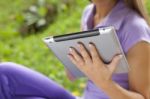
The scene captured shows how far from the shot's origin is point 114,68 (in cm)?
143

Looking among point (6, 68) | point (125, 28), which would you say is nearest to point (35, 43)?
point (6, 68)

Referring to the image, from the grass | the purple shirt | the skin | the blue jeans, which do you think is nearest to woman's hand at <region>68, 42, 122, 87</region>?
the skin

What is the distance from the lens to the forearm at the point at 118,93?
148 cm

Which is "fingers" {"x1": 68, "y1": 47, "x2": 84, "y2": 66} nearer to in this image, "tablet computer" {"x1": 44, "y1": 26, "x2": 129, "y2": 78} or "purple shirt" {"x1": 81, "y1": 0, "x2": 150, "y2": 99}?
"tablet computer" {"x1": 44, "y1": 26, "x2": 129, "y2": 78}

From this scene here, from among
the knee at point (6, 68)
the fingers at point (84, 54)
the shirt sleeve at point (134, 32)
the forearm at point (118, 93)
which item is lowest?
the forearm at point (118, 93)

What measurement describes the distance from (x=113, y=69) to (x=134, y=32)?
164 millimetres

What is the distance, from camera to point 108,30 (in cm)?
138

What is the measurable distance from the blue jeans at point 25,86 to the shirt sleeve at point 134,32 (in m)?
0.58

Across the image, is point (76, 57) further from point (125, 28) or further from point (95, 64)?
point (125, 28)

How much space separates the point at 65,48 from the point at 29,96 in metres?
0.55

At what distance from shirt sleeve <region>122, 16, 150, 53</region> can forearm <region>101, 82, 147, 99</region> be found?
133 mm

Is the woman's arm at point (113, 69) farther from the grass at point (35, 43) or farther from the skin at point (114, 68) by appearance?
the grass at point (35, 43)

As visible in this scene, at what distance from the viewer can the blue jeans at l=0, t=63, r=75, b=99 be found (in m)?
2.00

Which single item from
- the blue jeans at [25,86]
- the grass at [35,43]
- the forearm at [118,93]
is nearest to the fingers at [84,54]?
the forearm at [118,93]
